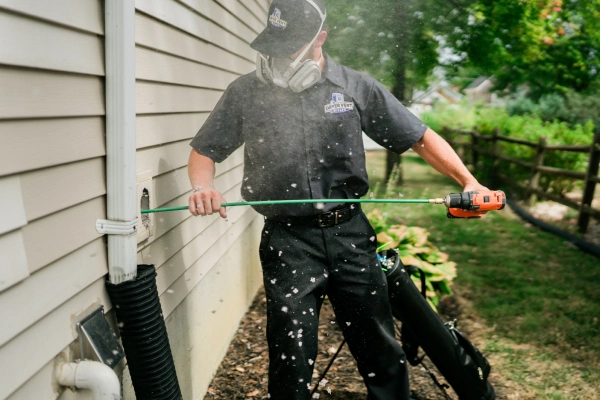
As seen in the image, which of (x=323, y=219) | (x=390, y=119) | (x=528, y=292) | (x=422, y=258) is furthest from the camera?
(x=528, y=292)

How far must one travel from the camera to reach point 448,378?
3.17 meters

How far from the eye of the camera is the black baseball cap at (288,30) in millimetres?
2408

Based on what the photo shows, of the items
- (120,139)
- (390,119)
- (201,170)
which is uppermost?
(390,119)

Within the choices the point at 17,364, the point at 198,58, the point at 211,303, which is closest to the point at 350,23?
the point at 198,58

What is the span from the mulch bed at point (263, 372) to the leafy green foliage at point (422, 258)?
0.40m

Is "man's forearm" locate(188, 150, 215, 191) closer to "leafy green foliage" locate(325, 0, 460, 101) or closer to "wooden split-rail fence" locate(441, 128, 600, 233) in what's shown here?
"leafy green foliage" locate(325, 0, 460, 101)

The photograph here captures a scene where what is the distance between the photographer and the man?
246 cm

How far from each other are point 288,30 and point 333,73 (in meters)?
0.32

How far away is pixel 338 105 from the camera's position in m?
2.56

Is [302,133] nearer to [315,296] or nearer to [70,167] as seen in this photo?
[315,296]

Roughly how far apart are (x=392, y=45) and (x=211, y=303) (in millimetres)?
5274

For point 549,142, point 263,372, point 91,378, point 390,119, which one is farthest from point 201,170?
point 549,142

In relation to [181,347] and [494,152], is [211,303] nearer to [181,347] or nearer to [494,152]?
[181,347]

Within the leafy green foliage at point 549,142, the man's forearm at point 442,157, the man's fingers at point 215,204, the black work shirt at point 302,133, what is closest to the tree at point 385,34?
the leafy green foliage at point 549,142
